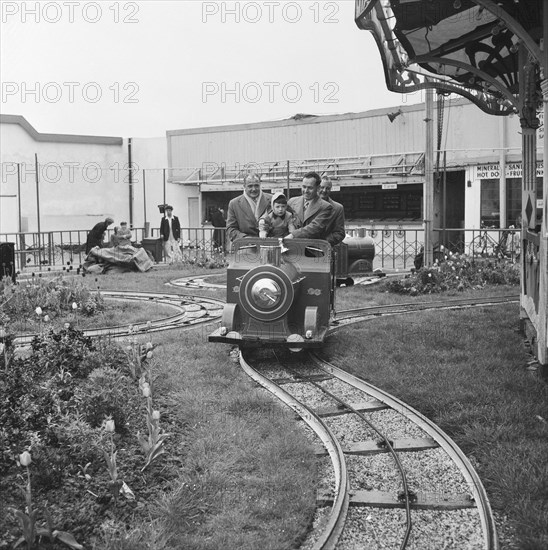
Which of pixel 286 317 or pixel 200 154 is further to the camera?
pixel 200 154

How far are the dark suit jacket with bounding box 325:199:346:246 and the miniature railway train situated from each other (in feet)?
3.57

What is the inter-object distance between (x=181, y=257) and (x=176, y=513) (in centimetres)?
1891

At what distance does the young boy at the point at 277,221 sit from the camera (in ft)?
31.2

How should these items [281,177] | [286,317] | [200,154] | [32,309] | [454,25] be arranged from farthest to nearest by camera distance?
[200,154] < [281,177] < [32,309] < [454,25] < [286,317]

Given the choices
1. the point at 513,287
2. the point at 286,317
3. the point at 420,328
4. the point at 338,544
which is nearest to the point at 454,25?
the point at 420,328

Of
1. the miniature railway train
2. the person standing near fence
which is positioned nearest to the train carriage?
the miniature railway train

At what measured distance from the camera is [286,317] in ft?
29.2

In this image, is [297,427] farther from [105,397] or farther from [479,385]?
[479,385]

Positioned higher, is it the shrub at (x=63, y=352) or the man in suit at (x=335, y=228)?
the man in suit at (x=335, y=228)

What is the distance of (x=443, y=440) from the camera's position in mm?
6051

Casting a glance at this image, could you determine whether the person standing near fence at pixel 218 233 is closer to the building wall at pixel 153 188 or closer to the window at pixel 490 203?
the building wall at pixel 153 188

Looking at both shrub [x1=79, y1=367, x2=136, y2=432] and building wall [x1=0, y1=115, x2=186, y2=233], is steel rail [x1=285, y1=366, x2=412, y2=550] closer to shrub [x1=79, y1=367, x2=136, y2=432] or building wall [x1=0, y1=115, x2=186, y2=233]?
shrub [x1=79, y1=367, x2=136, y2=432]

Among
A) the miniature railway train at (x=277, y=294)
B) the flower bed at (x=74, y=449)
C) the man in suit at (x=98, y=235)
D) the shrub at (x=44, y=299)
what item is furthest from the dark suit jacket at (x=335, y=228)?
the man in suit at (x=98, y=235)

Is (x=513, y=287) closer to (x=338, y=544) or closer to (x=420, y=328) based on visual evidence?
(x=420, y=328)
